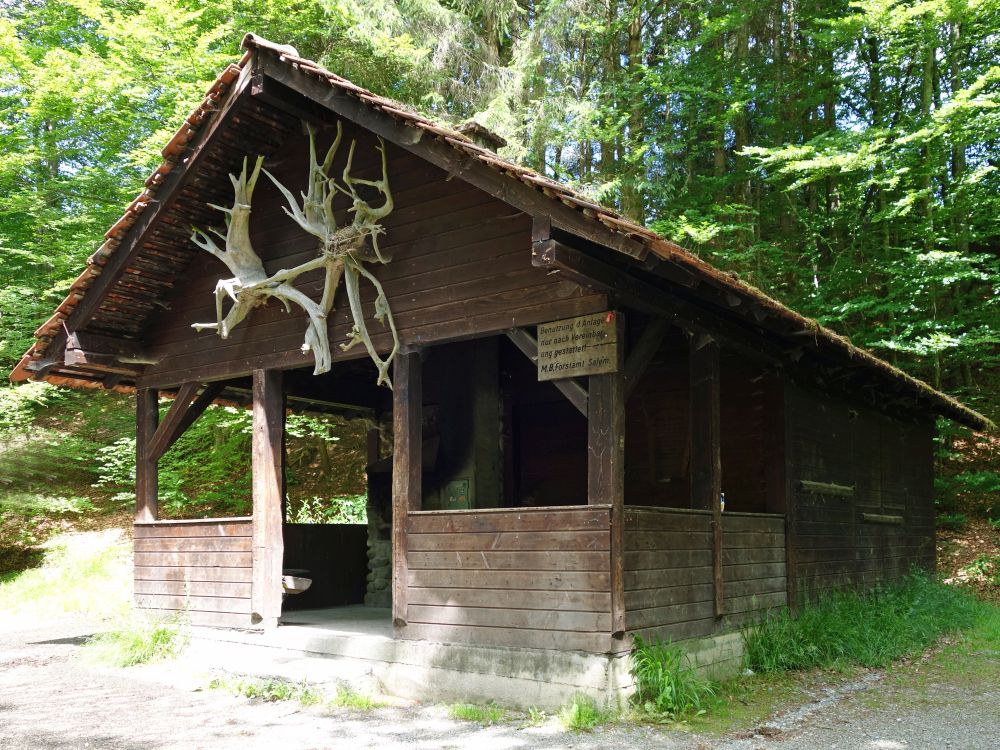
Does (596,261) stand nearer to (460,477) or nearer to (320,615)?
(460,477)

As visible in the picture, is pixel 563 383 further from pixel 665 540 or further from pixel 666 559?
pixel 666 559

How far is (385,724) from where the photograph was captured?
258 inches

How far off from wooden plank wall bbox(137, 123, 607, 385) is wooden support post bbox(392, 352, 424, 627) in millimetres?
312

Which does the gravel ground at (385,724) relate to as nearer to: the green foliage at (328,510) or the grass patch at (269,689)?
the grass patch at (269,689)

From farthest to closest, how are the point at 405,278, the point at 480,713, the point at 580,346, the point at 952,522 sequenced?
the point at 952,522
the point at 405,278
the point at 580,346
the point at 480,713

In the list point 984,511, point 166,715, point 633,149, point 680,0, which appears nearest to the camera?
point 166,715

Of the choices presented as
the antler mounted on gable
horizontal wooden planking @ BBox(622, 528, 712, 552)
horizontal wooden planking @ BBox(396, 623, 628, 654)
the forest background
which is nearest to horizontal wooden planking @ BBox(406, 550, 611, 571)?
horizontal wooden planking @ BBox(622, 528, 712, 552)

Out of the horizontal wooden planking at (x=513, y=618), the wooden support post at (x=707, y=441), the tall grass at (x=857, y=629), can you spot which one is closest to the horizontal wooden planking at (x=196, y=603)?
the horizontal wooden planking at (x=513, y=618)

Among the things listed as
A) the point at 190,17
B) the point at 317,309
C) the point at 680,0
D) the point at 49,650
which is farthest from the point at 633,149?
the point at 49,650

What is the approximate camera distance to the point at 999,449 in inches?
628

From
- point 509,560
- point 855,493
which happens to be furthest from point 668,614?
point 855,493

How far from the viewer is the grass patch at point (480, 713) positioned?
643 centimetres

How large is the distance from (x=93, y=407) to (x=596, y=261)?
16407 millimetres

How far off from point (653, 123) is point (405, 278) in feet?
44.9
